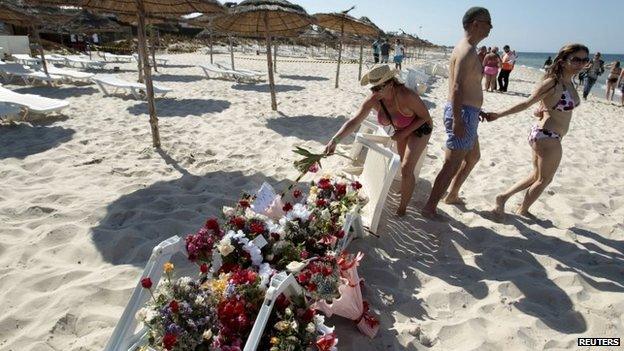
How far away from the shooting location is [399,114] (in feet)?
10.3

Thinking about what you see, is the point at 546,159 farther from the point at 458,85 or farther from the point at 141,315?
the point at 141,315

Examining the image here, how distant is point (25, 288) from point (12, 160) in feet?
9.37

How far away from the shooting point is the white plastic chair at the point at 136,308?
1603 mm

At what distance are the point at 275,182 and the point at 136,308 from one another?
2.63m

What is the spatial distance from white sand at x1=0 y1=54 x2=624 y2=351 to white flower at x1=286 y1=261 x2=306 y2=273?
22.7 inches

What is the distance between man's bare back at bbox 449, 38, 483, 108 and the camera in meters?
2.92

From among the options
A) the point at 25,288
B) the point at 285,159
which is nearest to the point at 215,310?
the point at 25,288

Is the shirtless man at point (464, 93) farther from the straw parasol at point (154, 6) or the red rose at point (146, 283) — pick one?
the straw parasol at point (154, 6)

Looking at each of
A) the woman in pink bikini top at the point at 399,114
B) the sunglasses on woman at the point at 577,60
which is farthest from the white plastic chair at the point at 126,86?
the sunglasses on woman at the point at 577,60

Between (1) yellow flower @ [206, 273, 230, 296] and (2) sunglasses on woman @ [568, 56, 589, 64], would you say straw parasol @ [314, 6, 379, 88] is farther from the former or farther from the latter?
(1) yellow flower @ [206, 273, 230, 296]

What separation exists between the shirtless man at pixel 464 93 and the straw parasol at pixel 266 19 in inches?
188

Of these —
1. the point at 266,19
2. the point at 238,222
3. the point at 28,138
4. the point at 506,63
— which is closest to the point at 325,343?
the point at 238,222

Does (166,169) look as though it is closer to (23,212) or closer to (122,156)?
(122,156)

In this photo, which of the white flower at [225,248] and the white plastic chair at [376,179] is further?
the white plastic chair at [376,179]
